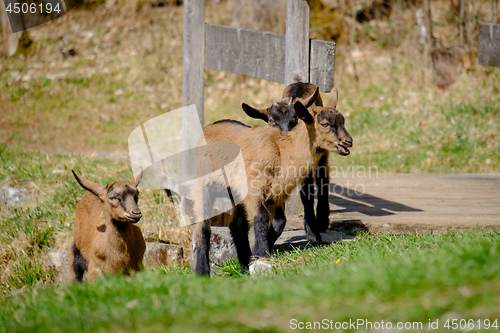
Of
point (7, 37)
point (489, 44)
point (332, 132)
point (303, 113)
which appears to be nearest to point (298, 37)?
point (303, 113)

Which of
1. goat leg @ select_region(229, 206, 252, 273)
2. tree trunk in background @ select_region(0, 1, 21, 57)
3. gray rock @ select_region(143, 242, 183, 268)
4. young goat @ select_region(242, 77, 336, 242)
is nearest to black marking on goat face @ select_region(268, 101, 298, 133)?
young goat @ select_region(242, 77, 336, 242)

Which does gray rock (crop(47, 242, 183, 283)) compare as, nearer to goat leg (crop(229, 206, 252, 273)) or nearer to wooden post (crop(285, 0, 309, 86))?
goat leg (crop(229, 206, 252, 273))

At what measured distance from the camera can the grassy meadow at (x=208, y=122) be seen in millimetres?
3309

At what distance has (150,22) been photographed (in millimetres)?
15633

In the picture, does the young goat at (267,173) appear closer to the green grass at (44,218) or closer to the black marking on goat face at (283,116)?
the black marking on goat face at (283,116)

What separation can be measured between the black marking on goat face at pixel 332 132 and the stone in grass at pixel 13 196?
15.1 ft

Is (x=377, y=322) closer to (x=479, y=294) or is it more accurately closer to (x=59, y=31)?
(x=479, y=294)

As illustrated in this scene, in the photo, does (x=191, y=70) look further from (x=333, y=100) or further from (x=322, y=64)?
(x=333, y=100)

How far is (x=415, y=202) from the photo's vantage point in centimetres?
696

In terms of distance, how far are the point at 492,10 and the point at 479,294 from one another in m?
9.78

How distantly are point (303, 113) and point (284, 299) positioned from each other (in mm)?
2331

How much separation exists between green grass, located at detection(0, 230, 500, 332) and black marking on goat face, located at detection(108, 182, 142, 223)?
1122 millimetres

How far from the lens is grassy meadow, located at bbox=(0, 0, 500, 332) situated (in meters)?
3.31

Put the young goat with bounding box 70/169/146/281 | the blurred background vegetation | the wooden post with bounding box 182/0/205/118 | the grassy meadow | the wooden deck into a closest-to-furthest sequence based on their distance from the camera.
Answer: the grassy meadow
the young goat with bounding box 70/169/146/281
the wooden deck
the wooden post with bounding box 182/0/205/118
the blurred background vegetation
